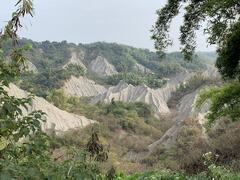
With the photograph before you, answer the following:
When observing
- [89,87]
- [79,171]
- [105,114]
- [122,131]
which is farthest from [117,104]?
[79,171]

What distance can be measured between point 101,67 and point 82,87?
123ft

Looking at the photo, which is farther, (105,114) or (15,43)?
(105,114)

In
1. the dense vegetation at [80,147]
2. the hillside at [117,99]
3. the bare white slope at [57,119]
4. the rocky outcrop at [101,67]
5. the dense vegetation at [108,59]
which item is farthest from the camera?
the rocky outcrop at [101,67]

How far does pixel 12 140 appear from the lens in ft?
12.1

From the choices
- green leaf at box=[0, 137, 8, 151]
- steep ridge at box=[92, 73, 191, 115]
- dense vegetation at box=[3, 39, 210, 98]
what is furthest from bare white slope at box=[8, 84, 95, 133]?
green leaf at box=[0, 137, 8, 151]

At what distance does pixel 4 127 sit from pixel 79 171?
32.7 inches

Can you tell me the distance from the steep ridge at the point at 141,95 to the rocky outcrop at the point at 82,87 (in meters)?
7.60

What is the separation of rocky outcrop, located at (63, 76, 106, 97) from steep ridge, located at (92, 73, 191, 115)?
24.9 feet

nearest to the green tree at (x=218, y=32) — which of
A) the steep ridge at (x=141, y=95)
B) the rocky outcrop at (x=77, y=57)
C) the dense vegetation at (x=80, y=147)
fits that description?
the dense vegetation at (x=80, y=147)

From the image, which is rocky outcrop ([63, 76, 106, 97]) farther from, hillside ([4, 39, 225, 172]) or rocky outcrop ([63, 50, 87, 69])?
rocky outcrop ([63, 50, 87, 69])

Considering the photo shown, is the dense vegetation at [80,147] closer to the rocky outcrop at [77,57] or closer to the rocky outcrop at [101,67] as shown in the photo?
the rocky outcrop at [101,67]

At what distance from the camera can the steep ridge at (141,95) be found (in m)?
77.1

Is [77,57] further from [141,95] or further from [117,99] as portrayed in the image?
[141,95]

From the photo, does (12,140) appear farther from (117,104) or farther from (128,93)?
(128,93)
